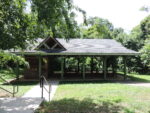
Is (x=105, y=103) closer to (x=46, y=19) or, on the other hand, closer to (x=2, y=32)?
(x=46, y=19)

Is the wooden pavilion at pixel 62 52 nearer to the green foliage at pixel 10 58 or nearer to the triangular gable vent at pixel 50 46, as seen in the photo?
the triangular gable vent at pixel 50 46

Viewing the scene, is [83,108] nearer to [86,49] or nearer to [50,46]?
[86,49]

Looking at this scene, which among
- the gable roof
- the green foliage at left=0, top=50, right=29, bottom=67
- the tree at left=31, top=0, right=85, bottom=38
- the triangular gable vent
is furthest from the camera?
the triangular gable vent

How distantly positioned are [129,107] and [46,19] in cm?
455

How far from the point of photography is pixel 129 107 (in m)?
7.75

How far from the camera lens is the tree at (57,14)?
6.50 meters

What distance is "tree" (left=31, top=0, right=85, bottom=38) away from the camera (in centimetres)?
650

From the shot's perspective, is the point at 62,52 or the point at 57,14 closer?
the point at 57,14

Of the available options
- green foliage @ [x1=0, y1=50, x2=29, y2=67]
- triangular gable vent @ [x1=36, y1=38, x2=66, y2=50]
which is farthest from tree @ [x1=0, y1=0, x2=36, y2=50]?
triangular gable vent @ [x1=36, y1=38, x2=66, y2=50]

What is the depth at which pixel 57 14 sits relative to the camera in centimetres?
682

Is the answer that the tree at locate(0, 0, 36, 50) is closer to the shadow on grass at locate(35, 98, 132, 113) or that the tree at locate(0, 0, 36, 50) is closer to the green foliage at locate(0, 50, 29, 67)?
the green foliage at locate(0, 50, 29, 67)

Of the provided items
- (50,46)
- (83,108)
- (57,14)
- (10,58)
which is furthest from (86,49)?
(57,14)

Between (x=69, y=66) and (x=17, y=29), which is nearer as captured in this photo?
(x=17, y=29)

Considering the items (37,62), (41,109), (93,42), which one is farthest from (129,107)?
(93,42)
